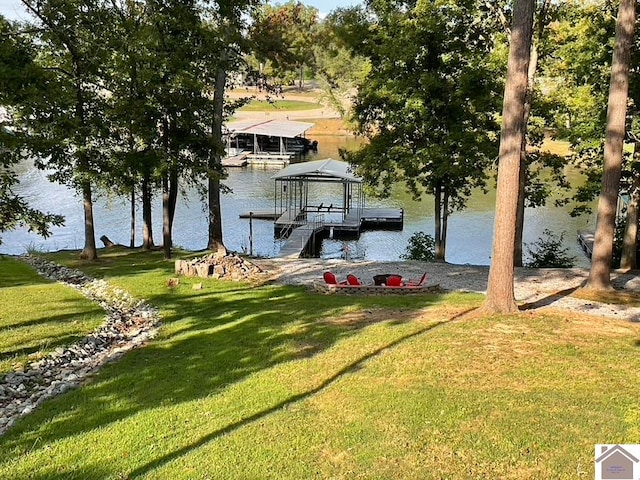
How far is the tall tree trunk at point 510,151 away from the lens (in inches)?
326

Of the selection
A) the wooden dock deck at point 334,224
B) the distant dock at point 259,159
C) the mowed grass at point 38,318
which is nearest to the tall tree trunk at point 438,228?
the wooden dock deck at point 334,224

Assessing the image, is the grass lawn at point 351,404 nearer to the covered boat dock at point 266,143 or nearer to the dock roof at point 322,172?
the dock roof at point 322,172

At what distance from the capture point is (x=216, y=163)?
16.5 m

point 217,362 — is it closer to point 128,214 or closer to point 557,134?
point 557,134

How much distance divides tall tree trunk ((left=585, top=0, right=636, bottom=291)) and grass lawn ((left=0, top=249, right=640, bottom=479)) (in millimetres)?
2666

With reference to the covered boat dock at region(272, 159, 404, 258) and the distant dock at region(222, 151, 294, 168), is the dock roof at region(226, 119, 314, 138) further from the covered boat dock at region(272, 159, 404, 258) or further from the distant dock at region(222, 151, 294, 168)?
the covered boat dock at region(272, 159, 404, 258)

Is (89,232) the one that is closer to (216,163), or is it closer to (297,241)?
(216,163)

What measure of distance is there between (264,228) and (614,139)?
19713mm

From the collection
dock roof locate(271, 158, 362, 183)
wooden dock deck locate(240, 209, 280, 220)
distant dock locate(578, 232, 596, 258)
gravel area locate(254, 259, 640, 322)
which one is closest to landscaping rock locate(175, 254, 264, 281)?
gravel area locate(254, 259, 640, 322)

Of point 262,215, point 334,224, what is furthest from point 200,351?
point 262,215

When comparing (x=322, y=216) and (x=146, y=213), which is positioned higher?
(x=146, y=213)

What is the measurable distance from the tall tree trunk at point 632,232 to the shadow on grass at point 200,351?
642cm

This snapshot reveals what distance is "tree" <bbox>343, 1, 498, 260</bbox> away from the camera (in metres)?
15.6

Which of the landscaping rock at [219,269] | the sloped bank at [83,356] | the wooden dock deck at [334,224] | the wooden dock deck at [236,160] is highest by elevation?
the wooden dock deck at [236,160]
